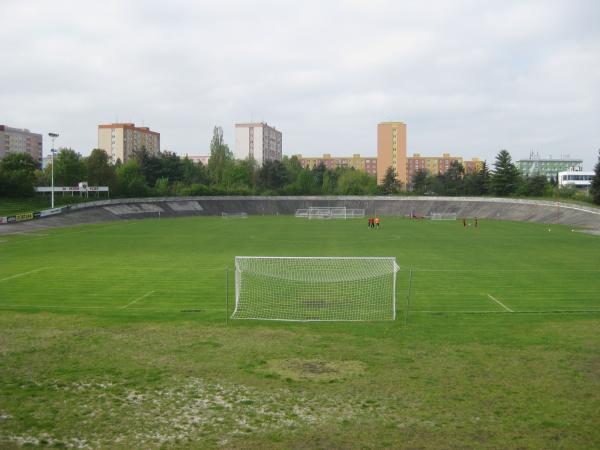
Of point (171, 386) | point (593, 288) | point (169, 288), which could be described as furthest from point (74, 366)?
point (593, 288)

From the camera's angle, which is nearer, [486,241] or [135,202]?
[486,241]

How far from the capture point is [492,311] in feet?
57.8

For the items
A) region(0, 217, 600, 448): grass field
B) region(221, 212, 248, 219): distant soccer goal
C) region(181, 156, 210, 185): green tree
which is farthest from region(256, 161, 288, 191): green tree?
region(0, 217, 600, 448): grass field

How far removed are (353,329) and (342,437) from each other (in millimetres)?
6867

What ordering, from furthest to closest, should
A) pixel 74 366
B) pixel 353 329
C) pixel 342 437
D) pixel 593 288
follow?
pixel 593 288, pixel 353 329, pixel 74 366, pixel 342 437

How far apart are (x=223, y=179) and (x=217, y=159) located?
5.44 metres

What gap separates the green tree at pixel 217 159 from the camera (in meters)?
120

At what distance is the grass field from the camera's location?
877cm

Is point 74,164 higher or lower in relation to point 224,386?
higher

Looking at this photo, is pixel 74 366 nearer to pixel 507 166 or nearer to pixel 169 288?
pixel 169 288

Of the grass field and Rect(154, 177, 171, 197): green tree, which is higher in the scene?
Rect(154, 177, 171, 197): green tree

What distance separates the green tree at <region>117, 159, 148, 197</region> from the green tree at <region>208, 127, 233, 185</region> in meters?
22.3

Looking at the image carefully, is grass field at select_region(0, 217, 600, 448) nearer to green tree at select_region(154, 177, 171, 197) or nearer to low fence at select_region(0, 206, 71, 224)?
low fence at select_region(0, 206, 71, 224)

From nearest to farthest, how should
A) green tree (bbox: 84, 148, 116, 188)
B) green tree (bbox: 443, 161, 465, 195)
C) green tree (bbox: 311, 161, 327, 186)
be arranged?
green tree (bbox: 84, 148, 116, 188)
green tree (bbox: 443, 161, 465, 195)
green tree (bbox: 311, 161, 327, 186)
